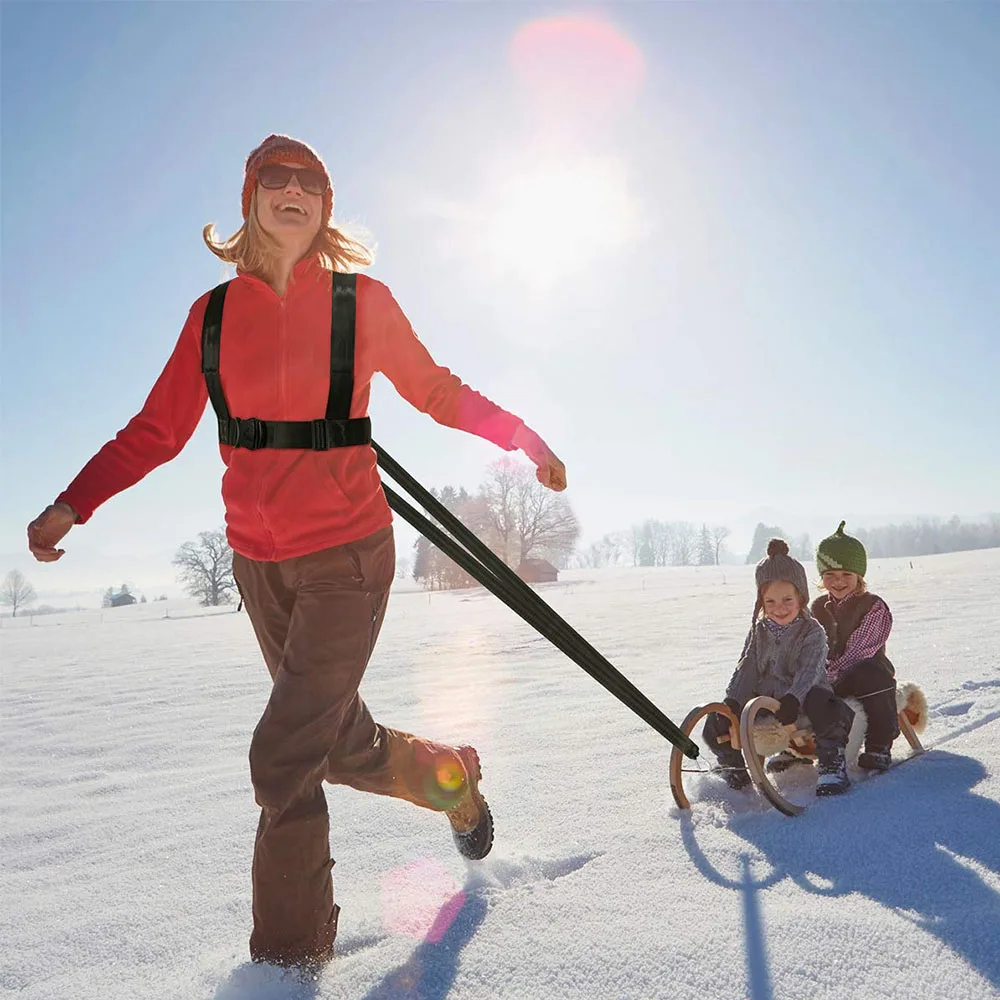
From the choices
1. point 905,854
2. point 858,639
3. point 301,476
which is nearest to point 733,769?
point 905,854

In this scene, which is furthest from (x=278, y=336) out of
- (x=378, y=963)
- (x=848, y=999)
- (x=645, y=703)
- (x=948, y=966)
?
(x=948, y=966)

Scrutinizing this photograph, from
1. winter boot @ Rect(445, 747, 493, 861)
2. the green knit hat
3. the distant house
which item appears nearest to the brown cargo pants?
winter boot @ Rect(445, 747, 493, 861)

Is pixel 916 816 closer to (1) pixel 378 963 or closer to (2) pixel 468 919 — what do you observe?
(2) pixel 468 919

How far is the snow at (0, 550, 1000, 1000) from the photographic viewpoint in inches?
68.9

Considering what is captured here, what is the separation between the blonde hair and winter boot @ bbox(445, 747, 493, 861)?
5.63ft

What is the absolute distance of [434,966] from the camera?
180cm

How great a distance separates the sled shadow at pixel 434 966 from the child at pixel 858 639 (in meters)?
2.36

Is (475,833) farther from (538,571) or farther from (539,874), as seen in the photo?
(538,571)

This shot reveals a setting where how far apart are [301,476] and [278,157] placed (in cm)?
104

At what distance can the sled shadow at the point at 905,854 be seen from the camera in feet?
6.15

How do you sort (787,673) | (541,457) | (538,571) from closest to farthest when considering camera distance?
(541,457)
(787,673)
(538,571)

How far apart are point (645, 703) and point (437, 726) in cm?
271

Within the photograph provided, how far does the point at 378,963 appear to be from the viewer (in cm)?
184

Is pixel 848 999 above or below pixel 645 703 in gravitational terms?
below
